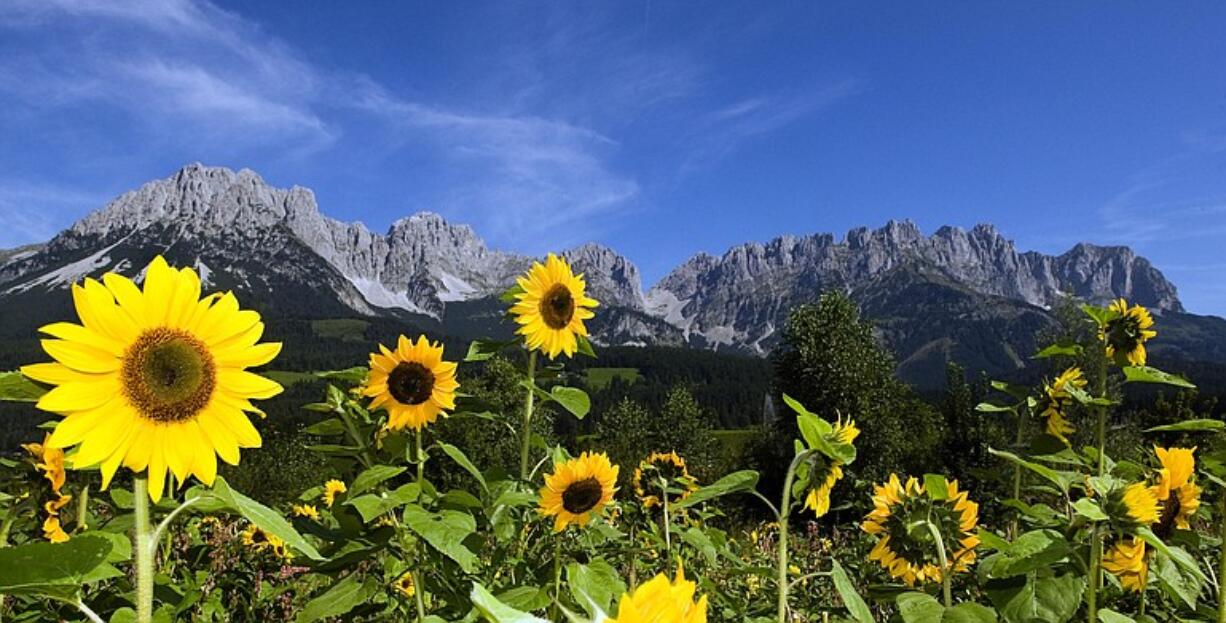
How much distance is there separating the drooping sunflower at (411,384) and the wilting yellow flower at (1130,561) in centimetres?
217

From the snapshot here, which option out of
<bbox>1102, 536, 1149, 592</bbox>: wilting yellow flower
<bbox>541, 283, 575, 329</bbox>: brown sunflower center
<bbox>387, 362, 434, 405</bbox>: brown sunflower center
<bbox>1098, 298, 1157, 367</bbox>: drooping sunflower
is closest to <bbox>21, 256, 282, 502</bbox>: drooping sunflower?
<bbox>387, 362, 434, 405</bbox>: brown sunflower center

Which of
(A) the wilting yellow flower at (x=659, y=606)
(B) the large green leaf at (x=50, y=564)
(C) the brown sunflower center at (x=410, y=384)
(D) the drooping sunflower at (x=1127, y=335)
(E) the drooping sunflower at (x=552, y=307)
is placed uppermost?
(E) the drooping sunflower at (x=552, y=307)

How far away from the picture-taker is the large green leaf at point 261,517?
1118 mm

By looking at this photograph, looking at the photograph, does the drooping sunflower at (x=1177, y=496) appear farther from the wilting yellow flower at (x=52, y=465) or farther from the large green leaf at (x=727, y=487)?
the wilting yellow flower at (x=52, y=465)

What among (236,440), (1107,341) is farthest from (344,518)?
(1107,341)

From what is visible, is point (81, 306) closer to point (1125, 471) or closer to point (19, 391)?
point (19, 391)

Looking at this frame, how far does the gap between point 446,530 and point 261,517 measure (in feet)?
2.38

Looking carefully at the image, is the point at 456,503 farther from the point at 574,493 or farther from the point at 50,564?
the point at 50,564

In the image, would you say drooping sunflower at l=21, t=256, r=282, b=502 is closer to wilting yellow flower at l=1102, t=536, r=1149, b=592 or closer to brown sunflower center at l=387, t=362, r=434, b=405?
brown sunflower center at l=387, t=362, r=434, b=405

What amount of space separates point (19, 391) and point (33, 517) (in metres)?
1.52

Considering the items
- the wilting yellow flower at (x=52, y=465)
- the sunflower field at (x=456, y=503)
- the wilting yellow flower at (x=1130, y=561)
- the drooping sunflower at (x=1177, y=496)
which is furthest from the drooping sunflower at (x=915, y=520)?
the wilting yellow flower at (x=52, y=465)

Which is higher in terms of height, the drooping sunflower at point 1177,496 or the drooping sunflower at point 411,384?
the drooping sunflower at point 411,384

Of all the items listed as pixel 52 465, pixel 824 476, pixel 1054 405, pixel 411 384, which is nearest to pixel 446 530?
pixel 411 384

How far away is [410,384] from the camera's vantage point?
284 centimetres
